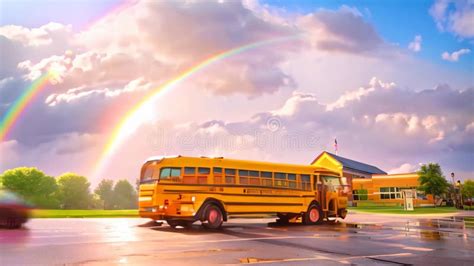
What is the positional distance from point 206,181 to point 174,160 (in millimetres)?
1688

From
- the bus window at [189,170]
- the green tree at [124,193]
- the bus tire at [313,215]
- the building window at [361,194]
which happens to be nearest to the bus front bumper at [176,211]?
the bus window at [189,170]

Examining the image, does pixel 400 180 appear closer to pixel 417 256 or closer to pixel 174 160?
pixel 174 160

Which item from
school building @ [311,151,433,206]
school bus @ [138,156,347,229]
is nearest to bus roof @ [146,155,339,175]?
school bus @ [138,156,347,229]

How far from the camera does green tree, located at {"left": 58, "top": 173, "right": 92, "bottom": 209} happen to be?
3942 inches

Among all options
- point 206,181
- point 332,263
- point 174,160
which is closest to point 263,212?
point 206,181

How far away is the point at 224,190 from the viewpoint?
64.5ft

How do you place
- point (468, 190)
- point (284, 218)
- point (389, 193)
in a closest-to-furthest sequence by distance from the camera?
point (284, 218)
point (389, 193)
point (468, 190)

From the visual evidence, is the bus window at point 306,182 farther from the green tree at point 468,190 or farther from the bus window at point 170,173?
the green tree at point 468,190

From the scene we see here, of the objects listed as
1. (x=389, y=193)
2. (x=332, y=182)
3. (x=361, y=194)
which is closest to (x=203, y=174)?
(x=332, y=182)

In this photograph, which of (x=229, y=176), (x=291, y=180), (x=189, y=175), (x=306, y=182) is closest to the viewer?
(x=189, y=175)

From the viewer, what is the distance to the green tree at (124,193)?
116 m

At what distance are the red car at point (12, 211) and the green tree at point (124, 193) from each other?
101 m

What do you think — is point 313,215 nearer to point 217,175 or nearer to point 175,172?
point 217,175

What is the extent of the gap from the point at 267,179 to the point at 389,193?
190ft
